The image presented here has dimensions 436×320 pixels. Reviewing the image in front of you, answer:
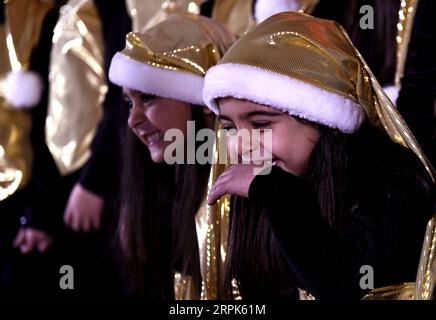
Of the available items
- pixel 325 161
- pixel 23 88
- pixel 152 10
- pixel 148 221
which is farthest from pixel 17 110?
pixel 325 161

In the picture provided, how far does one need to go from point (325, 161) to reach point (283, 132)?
0.28 ft

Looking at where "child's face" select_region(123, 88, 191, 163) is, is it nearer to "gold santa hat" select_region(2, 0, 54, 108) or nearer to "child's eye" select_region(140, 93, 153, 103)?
"child's eye" select_region(140, 93, 153, 103)

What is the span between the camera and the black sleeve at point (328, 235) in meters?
1.75

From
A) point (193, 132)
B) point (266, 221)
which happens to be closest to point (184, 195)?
point (193, 132)

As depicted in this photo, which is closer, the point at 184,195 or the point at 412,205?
the point at 412,205

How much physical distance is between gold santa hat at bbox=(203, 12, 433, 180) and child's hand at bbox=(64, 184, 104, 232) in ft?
3.01

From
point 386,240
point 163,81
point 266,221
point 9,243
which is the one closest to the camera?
point 386,240

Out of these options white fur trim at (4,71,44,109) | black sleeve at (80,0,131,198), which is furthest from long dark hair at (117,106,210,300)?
white fur trim at (4,71,44,109)

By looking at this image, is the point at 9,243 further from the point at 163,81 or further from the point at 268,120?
the point at 268,120

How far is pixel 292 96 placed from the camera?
1799 mm

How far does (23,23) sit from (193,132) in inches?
38.5

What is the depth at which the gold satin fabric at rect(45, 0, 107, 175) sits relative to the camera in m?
2.97

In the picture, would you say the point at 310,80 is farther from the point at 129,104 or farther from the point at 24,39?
the point at 24,39

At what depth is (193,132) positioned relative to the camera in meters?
2.26
